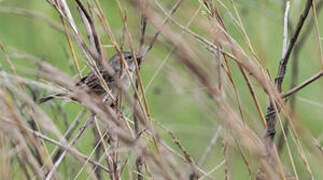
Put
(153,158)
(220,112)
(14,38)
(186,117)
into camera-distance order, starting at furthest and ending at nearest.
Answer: (14,38) → (186,117) → (220,112) → (153,158)

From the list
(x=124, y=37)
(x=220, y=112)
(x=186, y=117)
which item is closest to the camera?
(x=220, y=112)

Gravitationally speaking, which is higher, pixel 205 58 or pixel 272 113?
pixel 205 58

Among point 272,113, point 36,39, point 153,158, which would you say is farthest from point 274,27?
point 153,158

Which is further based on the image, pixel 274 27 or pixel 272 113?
pixel 274 27

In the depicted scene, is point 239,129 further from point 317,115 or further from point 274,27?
point 274,27

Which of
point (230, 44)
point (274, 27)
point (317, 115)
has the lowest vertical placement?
point (317, 115)

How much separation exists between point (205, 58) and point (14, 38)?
5.33 metres

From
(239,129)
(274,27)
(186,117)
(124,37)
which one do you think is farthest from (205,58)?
(274,27)

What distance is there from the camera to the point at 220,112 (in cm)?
136

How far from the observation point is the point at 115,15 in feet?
→ 21.3

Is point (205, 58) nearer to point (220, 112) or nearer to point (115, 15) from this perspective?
point (220, 112)

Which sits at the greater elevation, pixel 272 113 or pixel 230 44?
pixel 230 44

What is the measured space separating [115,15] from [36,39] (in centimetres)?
78

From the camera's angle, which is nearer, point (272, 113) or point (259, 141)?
point (259, 141)
